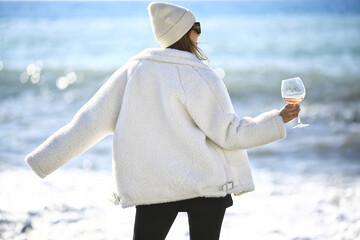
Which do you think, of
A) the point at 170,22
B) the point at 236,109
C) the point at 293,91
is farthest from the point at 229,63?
the point at 170,22

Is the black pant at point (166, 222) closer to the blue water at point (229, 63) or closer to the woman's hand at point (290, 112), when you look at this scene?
the woman's hand at point (290, 112)

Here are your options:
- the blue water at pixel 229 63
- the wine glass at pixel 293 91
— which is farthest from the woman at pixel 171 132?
the blue water at pixel 229 63

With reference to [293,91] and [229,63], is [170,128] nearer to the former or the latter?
[293,91]

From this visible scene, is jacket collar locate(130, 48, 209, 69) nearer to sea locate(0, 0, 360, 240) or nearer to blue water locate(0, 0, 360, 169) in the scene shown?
sea locate(0, 0, 360, 240)

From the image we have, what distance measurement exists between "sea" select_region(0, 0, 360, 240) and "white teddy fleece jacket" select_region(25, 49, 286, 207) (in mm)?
221

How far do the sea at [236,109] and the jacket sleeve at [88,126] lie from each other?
42cm

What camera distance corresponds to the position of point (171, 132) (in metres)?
2.45

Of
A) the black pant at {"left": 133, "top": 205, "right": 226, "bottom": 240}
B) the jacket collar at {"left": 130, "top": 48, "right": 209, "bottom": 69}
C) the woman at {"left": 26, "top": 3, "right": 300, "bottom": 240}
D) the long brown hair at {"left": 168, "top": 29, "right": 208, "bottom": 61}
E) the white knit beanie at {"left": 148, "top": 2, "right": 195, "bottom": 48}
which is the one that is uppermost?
the white knit beanie at {"left": 148, "top": 2, "right": 195, "bottom": 48}

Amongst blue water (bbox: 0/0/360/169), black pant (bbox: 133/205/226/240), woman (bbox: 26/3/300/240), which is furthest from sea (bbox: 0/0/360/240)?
black pant (bbox: 133/205/226/240)

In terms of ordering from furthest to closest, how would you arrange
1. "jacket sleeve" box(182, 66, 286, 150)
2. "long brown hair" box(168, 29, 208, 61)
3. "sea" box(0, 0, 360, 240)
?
"sea" box(0, 0, 360, 240)
"long brown hair" box(168, 29, 208, 61)
"jacket sleeve" box(182, 66, 286, 150)

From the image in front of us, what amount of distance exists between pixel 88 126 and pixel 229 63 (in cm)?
1399

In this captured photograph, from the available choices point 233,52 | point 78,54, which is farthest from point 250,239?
point 78,54

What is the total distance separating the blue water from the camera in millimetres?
8219

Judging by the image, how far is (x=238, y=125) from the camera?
8.02ft
